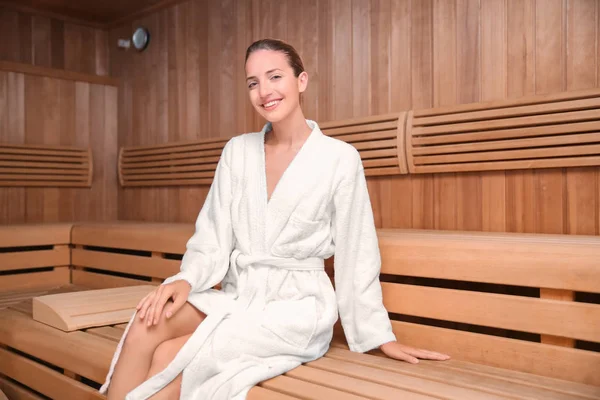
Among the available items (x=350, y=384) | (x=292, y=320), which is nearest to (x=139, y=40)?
(x=292, y=320)

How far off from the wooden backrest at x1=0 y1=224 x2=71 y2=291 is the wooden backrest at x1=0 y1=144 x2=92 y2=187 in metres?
0.56

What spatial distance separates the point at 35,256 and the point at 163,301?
221 cm

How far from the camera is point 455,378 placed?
159 cm

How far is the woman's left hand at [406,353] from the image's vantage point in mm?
1781

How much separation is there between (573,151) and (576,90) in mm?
248

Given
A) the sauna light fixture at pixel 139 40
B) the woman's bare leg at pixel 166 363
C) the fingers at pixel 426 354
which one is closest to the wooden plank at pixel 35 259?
the sauna light fixture at pixel 139 40

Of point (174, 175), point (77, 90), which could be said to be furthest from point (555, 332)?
point (77, 90)

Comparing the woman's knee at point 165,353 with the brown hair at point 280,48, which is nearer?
the woman's knee at point 165,353

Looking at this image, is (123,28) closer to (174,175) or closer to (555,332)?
(174,175)

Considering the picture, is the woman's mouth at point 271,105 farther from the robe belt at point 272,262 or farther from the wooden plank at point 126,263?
the wooden plank at point 126,263

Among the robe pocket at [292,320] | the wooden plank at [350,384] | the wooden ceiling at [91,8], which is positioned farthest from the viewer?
the wooden ceiling at [91,8]

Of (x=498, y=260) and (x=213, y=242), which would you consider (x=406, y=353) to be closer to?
(x=498, y=260)

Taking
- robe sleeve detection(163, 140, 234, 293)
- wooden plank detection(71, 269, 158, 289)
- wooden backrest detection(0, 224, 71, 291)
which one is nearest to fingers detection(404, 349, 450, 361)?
robe sleeve detection(163, 140, 234, 293)

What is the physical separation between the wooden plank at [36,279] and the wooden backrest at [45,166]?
82 cm
